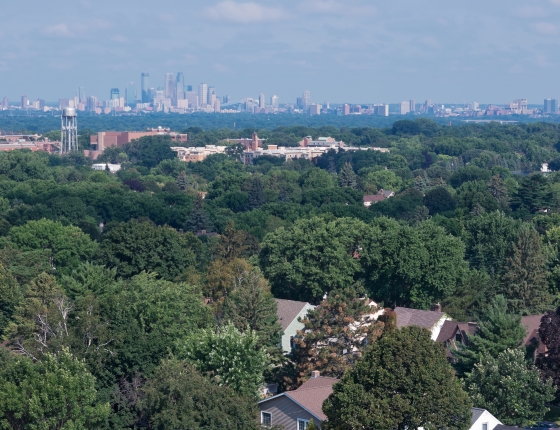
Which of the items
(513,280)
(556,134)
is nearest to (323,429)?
(513,280)

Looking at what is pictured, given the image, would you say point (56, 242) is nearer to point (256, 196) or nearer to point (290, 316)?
point (290, 316)

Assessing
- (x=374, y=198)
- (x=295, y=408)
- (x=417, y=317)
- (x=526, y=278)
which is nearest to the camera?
(x=295, y=408)

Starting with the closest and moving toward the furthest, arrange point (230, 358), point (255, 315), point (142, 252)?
point (230, 358) < point (255, 315) < point (142, 252)

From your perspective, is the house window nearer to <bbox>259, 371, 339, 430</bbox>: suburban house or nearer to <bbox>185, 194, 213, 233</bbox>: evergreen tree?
<bbox>259, 371, 339, 430</bbox>: suburban house

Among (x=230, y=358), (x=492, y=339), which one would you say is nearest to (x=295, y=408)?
(x=230, y=358)

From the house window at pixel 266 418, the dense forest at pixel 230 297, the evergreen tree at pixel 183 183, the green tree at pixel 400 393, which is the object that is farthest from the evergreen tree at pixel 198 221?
the green tree at pixel 400 393

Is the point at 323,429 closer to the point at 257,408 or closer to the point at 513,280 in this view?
the point at 257,408

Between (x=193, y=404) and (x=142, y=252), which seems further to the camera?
(x=142, y=252)
